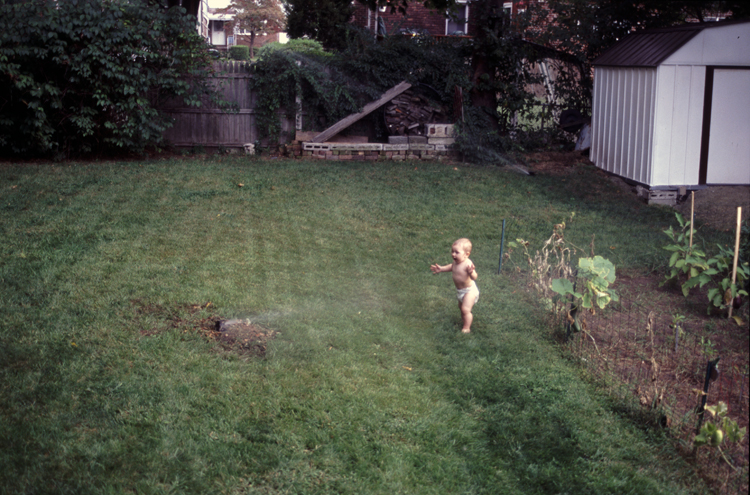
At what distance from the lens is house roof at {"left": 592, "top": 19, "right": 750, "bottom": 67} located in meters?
10.1

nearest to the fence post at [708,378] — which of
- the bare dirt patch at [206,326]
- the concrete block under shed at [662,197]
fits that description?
the bare dirt patch at [206,326]

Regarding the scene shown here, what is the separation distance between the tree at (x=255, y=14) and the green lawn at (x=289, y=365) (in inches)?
1156

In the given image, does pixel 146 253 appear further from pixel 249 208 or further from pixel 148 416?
pixel 148 416

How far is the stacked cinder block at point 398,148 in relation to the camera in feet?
43.4

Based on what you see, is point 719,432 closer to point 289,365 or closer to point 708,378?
point 708,378

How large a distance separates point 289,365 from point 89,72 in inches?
344

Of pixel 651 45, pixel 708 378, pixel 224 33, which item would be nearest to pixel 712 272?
pixel 708 378

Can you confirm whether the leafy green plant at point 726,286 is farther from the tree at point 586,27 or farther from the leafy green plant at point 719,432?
the tree at point 586,27

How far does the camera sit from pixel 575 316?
17.0 feet

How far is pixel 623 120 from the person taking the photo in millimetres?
11602

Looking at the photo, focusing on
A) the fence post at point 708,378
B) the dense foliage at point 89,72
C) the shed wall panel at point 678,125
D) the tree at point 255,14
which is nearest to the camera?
the fence post at point 708,378

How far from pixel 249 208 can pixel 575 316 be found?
5172mm

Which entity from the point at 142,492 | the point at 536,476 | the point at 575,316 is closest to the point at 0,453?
the point at 142,492

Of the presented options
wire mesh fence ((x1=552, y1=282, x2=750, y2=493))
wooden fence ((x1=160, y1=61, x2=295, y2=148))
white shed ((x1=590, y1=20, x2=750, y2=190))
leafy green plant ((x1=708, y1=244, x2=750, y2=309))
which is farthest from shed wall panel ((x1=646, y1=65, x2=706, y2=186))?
wooden fence ((x1=160, y1=61, x2=295, y2=148))
